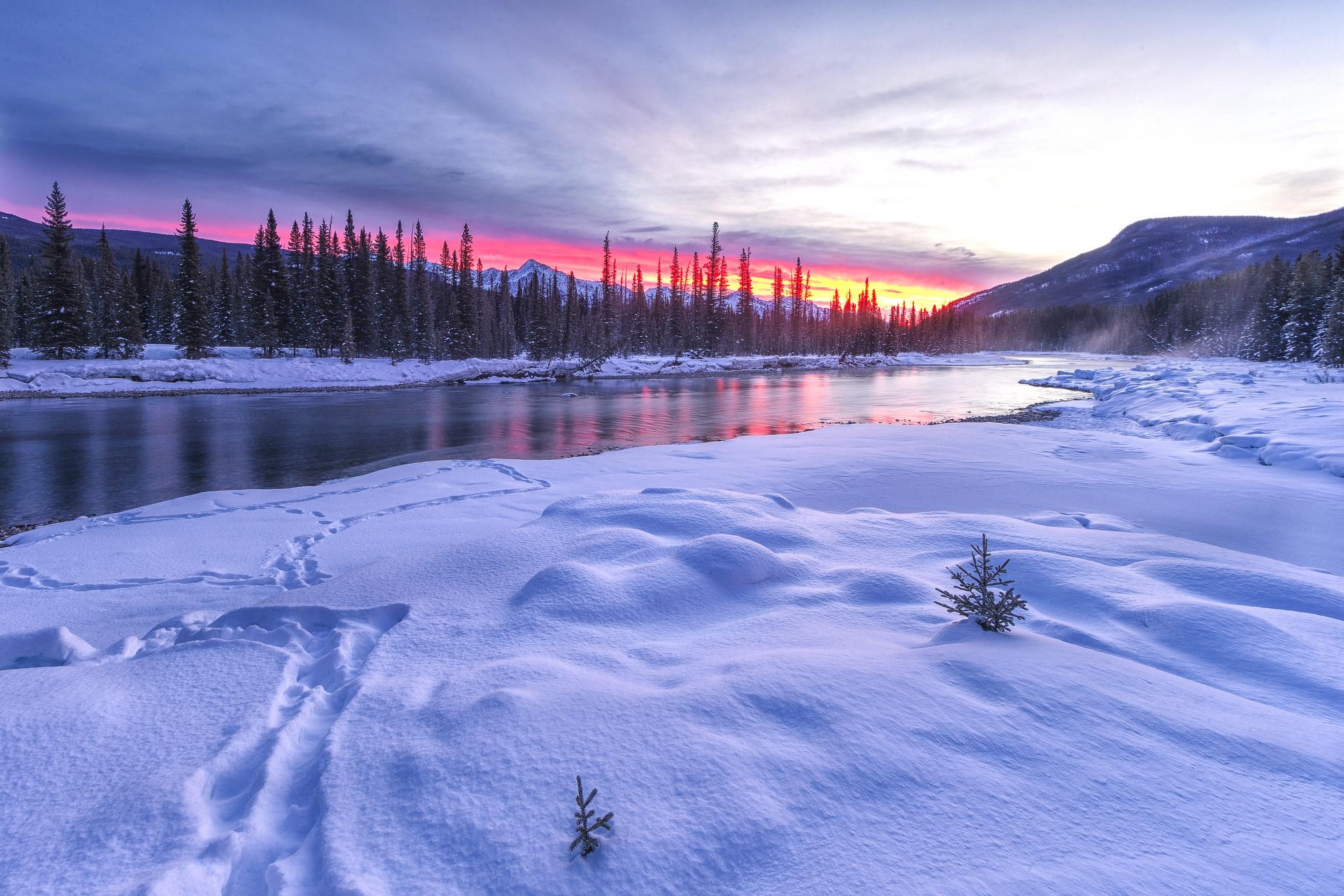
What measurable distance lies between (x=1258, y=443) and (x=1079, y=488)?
5.63 m

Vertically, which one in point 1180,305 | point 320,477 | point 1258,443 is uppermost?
→ point 1180,305

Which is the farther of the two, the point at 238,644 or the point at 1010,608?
the point at 238,644

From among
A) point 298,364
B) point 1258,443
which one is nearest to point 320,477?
point 1258,443

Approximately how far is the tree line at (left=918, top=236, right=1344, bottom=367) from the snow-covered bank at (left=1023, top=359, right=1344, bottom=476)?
25.4 meters

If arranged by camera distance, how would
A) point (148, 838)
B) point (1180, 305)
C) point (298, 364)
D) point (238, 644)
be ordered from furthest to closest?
point (1180, 305)
point (298, 364)
point (238, 644)
point (148, 838)

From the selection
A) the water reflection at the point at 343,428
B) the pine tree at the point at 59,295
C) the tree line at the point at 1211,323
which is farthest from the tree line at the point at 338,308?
the tree line at the point at 1211,323

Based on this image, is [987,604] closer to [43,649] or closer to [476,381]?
[43,649]

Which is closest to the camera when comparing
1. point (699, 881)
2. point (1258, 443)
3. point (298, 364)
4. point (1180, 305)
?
point (699, 881)

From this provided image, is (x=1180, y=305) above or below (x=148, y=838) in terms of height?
above

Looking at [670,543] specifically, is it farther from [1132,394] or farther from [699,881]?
[1132,394]

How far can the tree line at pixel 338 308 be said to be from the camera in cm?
4038

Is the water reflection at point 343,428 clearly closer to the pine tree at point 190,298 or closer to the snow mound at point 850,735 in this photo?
the snow mound at point 850,735

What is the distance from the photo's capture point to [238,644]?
3.39 metres

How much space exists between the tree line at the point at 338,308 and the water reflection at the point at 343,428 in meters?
16.3
